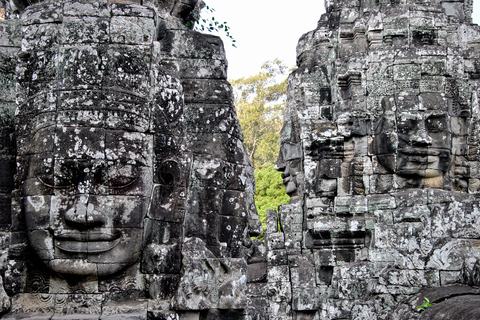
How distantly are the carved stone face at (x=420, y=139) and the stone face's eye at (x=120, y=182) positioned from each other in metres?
7.74

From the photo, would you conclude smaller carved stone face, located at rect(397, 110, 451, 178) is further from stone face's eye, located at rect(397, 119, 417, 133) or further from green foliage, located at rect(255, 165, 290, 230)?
green foliage, located at rect(255, 165, 290, 230)

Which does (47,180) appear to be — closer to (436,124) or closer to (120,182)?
(120,182)

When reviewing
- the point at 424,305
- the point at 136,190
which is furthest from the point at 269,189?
the point at 136,190

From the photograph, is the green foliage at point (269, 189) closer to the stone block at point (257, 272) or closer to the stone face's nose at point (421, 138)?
the stone face's nose at point (421, 138)

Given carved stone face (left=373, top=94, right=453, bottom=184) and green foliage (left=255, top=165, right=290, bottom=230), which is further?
green foliage (left=255, top=165, right=290, bottom=230)

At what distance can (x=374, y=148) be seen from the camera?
43.3ft

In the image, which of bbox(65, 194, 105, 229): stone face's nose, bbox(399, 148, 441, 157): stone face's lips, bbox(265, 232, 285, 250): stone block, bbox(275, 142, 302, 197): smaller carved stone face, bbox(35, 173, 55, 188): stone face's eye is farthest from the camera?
bbox(275, 142, 302, 197): smaller carved stone face

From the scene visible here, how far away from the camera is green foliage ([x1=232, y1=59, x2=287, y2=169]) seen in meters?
28.0

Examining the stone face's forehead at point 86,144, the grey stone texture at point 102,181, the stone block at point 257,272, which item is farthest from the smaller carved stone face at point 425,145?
the stone face's forehead at point 86,144

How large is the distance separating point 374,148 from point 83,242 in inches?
329

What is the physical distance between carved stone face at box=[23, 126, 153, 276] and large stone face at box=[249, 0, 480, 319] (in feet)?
18.4

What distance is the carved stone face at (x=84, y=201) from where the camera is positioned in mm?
6094

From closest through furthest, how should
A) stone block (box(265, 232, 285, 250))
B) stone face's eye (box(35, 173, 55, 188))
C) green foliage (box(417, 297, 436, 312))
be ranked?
stone face's eye (box(35, 173, 55, 188)) → green foliage (box(417, 297, 436, 312)) → stone block (box(265, 232, 285, 250))

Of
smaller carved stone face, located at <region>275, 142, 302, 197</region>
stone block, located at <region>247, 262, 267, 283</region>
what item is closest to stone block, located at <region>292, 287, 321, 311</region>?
stone block, located at <region>247, 262, 267, 283</region>
